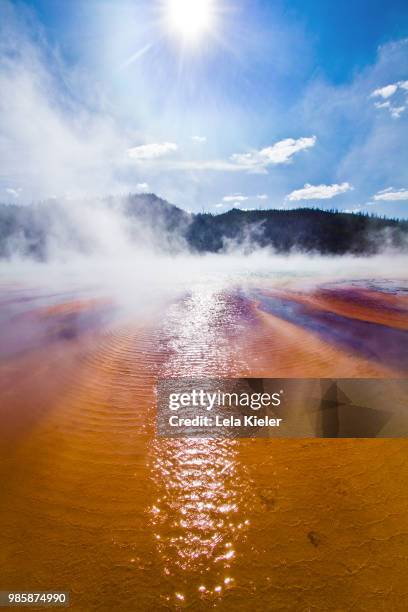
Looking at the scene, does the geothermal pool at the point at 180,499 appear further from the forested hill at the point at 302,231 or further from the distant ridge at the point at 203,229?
the forested hill at the point at 302,231

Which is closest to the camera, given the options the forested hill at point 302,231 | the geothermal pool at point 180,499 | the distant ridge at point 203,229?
the geothermal pool at point 180,499

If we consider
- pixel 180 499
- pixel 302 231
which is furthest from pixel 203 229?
pixel 180 499

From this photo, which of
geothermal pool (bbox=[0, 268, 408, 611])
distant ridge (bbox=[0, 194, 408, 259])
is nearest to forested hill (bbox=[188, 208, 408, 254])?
distant ridge (bbox=[0, 194, 408, 259])

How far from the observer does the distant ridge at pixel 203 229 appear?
47750 mm

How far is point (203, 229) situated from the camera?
2734 inches

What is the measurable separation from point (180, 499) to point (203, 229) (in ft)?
226

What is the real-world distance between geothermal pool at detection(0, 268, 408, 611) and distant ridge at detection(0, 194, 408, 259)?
37.6 meters

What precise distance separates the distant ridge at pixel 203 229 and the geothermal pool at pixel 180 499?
3758cm

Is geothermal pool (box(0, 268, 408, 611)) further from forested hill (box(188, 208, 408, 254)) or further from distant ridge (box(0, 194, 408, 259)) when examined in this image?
forested hill (box(188, 208, 408, 254))

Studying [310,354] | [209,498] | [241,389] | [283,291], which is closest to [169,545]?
[209,498]

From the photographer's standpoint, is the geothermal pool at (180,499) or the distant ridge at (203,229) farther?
the distant ridge at (203,229)

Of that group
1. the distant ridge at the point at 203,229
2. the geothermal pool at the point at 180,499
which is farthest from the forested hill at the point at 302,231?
the geothermal pool at the point at 180,499

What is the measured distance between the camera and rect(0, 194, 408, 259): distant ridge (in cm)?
4775

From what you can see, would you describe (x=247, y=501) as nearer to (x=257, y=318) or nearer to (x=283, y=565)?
(x=283, y=565)
